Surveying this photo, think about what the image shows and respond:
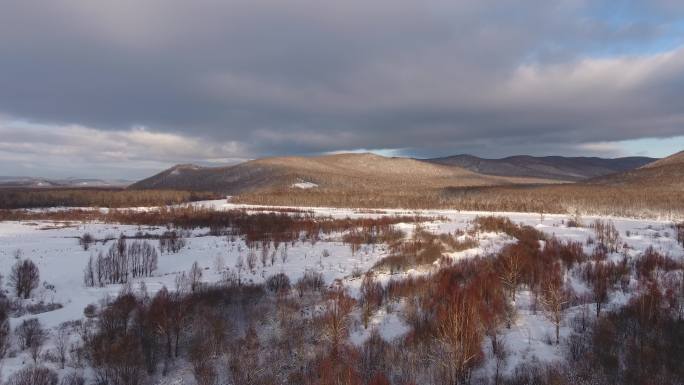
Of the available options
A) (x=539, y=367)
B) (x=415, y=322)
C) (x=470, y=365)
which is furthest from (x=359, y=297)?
(x=539, y=367)

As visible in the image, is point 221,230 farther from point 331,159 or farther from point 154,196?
point 331,159

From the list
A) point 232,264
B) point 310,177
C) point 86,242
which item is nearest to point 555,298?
point 232,264

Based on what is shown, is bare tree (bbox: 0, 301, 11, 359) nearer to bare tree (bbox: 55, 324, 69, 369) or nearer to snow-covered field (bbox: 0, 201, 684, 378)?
snow-covered field (bbox: 0, 201, 684, 378)

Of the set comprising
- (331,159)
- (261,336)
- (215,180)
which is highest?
(331,159)

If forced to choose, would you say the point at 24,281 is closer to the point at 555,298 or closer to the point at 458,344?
the point at 458,344

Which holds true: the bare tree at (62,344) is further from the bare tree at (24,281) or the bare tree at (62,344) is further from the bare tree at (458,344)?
the bare tree at (458,344)

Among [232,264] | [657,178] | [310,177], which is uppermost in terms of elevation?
[310,177]
